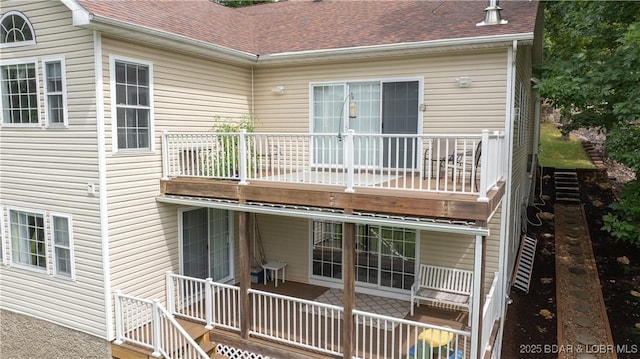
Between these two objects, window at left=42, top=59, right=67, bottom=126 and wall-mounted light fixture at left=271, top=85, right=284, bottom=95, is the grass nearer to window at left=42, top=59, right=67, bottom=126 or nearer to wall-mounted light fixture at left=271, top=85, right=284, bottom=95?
wall-mounted light fixture at left=271, top=85, right=284, bottom=95

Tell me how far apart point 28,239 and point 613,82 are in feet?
41.7

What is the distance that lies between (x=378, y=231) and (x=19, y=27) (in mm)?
8363

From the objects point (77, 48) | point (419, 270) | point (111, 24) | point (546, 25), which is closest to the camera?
point (111, 24)

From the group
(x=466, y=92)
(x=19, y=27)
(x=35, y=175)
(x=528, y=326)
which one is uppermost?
(x=19, y=27)

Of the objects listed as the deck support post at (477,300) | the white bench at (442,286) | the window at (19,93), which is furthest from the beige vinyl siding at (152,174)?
the deck support post at (477,300)

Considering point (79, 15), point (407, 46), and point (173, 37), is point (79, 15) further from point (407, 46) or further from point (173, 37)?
point (407, 46)

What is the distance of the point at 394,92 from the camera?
9602mm

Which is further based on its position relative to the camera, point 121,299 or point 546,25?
point 546,25

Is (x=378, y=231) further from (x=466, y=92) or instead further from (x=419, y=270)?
(x=466, y=92)

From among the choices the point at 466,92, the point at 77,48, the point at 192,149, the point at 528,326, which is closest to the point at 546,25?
the point at 466,92

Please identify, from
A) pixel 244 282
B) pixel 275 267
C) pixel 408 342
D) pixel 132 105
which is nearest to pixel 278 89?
pixel 132 105

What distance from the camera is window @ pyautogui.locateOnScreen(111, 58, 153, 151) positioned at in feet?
25.4

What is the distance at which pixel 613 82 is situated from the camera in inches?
371

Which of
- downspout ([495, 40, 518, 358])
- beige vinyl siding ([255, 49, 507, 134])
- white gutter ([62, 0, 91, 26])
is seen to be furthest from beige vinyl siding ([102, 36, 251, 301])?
downspout ([495, 40, 518, 358])
